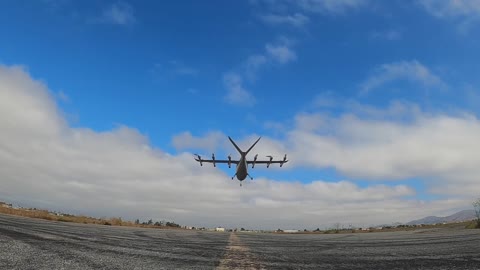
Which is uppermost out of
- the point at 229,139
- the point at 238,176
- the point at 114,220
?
the point at 229,139

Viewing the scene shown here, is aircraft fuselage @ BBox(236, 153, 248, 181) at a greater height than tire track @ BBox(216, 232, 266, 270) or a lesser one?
greater

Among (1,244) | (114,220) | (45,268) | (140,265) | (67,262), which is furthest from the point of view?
(114,220)

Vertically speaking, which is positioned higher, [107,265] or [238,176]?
[238,176]

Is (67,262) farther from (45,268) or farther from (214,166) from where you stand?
(214,166)

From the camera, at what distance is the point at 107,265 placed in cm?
526

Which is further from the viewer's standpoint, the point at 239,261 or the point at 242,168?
the point at 242,168

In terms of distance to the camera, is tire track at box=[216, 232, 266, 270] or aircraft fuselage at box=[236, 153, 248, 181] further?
aircraft fuselage at box=[236, 153, 248, 181]

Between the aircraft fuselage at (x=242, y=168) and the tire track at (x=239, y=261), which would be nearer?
the tire track at (x=239, y=261)

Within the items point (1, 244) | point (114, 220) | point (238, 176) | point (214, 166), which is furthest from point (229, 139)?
point (1, 244)

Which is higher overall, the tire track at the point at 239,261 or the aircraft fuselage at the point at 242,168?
the aircraft fuselage at the point at 242,168

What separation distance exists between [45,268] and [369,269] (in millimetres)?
4536

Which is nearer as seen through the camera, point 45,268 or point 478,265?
point 45,268

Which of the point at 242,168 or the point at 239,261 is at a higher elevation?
the point at 242,168

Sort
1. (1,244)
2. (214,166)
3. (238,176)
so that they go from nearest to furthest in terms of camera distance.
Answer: (1,244)
(238,176)
(214,166)
